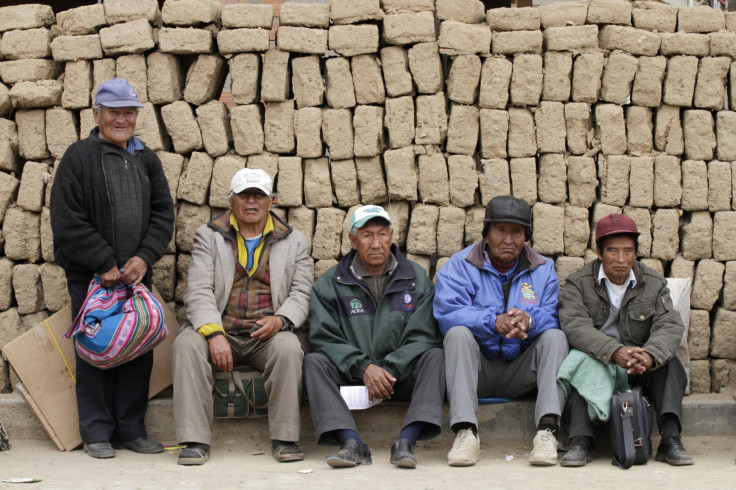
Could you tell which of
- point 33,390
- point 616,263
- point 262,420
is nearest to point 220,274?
point 262,420

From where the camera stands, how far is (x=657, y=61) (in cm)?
604

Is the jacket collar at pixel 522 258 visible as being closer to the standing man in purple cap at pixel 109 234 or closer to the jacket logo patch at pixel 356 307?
the jacket logo patch at pixel 356 307

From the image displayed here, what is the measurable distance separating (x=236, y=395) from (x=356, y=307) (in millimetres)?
904

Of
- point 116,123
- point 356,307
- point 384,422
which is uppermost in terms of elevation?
point 116,123

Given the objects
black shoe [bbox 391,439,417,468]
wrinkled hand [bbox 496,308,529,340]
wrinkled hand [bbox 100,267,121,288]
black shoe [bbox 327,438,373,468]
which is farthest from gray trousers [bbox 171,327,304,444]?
wrinkled hand [bbox 496,308,529,340]

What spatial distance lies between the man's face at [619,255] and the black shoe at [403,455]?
1627 mm

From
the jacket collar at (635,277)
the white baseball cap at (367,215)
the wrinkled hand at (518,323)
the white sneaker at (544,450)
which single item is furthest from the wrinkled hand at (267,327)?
the jacket collar at (635,277)

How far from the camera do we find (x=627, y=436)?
4918 millimetres

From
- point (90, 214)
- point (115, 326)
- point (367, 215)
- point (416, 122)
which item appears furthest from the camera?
point (416, 122)

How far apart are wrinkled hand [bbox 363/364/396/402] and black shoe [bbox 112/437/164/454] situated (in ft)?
4.38

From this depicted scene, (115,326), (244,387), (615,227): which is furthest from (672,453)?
(115,326)

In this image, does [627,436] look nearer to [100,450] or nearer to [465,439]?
[465,439]

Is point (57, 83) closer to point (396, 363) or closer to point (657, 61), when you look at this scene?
point (396, 363)

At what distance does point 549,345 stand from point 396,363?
35.4 inches
